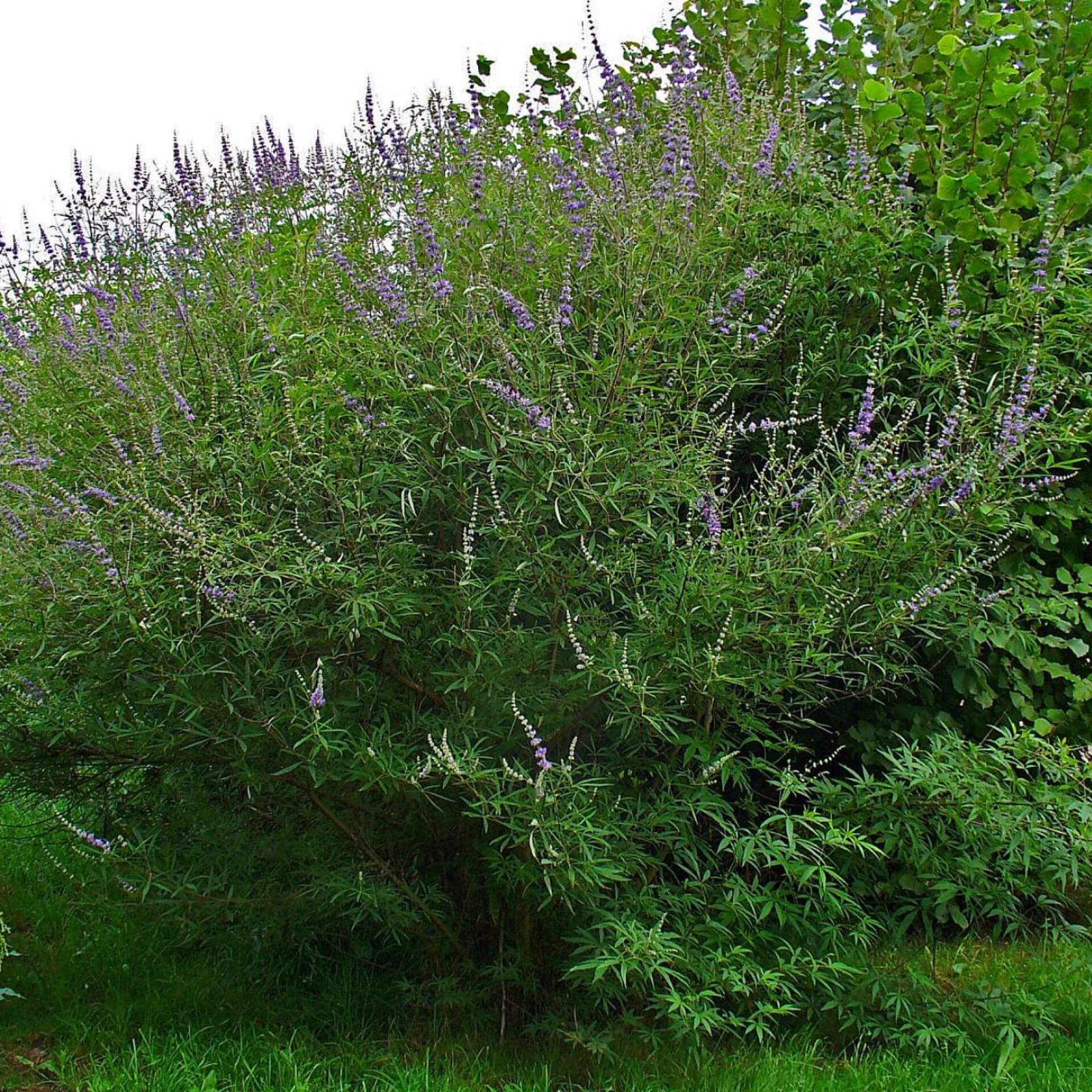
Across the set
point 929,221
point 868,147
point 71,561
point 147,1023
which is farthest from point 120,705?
point 868,147

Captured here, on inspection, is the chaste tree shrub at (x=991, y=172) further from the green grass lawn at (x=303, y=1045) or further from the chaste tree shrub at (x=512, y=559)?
the green grass lawn at (x=303, y=1045)

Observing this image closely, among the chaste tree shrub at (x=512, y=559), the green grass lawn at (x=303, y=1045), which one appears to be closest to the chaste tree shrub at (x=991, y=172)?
the chaste tree shrub at (x=512, y=559)

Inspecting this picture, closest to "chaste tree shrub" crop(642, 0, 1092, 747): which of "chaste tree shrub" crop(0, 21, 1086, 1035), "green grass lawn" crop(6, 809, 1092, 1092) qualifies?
"chaste tree shrub" crop(0, 21, 1086, 1035)

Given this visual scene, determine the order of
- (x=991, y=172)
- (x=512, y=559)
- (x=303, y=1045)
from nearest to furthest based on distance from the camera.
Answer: (x=512, y=559) → (x=303, y=1045) → (x=991, y=172)

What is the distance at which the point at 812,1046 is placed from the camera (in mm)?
4031

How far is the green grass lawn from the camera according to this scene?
3850mm

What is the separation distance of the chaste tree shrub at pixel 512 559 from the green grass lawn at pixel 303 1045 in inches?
8.0

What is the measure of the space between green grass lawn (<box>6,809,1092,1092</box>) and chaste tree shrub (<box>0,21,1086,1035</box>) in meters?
0.20

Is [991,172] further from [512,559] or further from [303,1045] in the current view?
[303,1045]

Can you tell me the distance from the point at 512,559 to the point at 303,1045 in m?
1.83

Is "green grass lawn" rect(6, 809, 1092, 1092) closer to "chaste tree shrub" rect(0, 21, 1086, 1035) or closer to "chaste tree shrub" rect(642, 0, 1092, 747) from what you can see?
"chaste tree shrub" rect(0, 21, 1086, 1035)

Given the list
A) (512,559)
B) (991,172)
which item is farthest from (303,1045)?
(991,172)

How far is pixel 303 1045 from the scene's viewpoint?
4070 mm

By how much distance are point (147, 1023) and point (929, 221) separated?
4.44 metres
